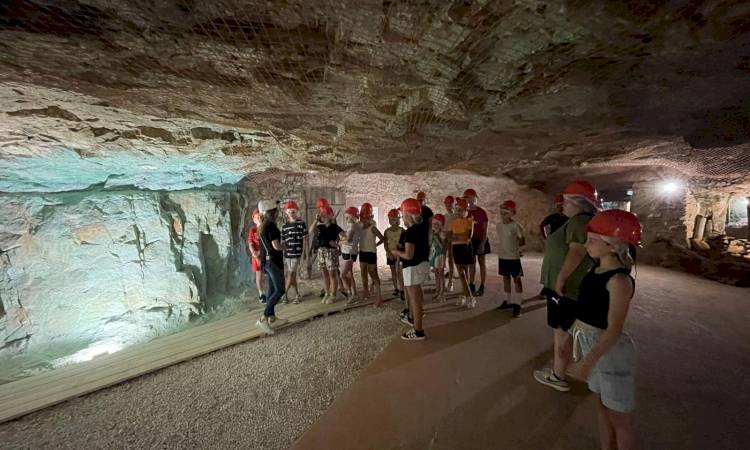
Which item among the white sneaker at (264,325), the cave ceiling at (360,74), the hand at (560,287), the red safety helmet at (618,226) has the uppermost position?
the cave ceiling at (360,74)

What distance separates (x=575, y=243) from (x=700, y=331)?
10.9ft

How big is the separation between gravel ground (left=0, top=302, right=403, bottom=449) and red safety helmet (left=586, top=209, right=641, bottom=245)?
2452mm

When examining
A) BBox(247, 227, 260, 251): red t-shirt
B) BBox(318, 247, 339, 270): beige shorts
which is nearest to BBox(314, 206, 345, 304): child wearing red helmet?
BBox(318, 247, 339, 270): beige shorts

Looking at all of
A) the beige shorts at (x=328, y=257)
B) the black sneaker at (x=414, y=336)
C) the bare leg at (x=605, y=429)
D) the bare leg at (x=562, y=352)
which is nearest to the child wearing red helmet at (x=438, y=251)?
the black sneaker at (x=414, y=336)

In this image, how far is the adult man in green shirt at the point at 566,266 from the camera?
93.0 inches

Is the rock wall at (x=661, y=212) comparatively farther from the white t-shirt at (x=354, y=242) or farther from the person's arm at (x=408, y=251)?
the person's arm at (x=408, y=251)

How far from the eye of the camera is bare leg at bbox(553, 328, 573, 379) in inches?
103

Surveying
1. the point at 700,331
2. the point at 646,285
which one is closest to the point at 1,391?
the point at 700,331

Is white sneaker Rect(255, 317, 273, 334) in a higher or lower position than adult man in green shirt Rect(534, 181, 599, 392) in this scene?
lower

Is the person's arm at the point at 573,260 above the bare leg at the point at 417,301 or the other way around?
above

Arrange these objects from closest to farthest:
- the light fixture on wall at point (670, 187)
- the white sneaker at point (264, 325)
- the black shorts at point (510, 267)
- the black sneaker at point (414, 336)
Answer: the black sneaker at point (414, 336), the white sneaker at point (264, 325), the black shorts at point (510, 267), the light fixture on wall at point (670, 187)

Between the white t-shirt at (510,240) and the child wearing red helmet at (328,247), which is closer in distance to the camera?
the white t-shirt at (510,240)

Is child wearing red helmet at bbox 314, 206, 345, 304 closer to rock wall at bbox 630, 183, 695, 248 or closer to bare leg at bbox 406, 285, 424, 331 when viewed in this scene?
bare leg at bbox 406, 285, 424, 331

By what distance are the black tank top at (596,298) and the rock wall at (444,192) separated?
23.9ft
